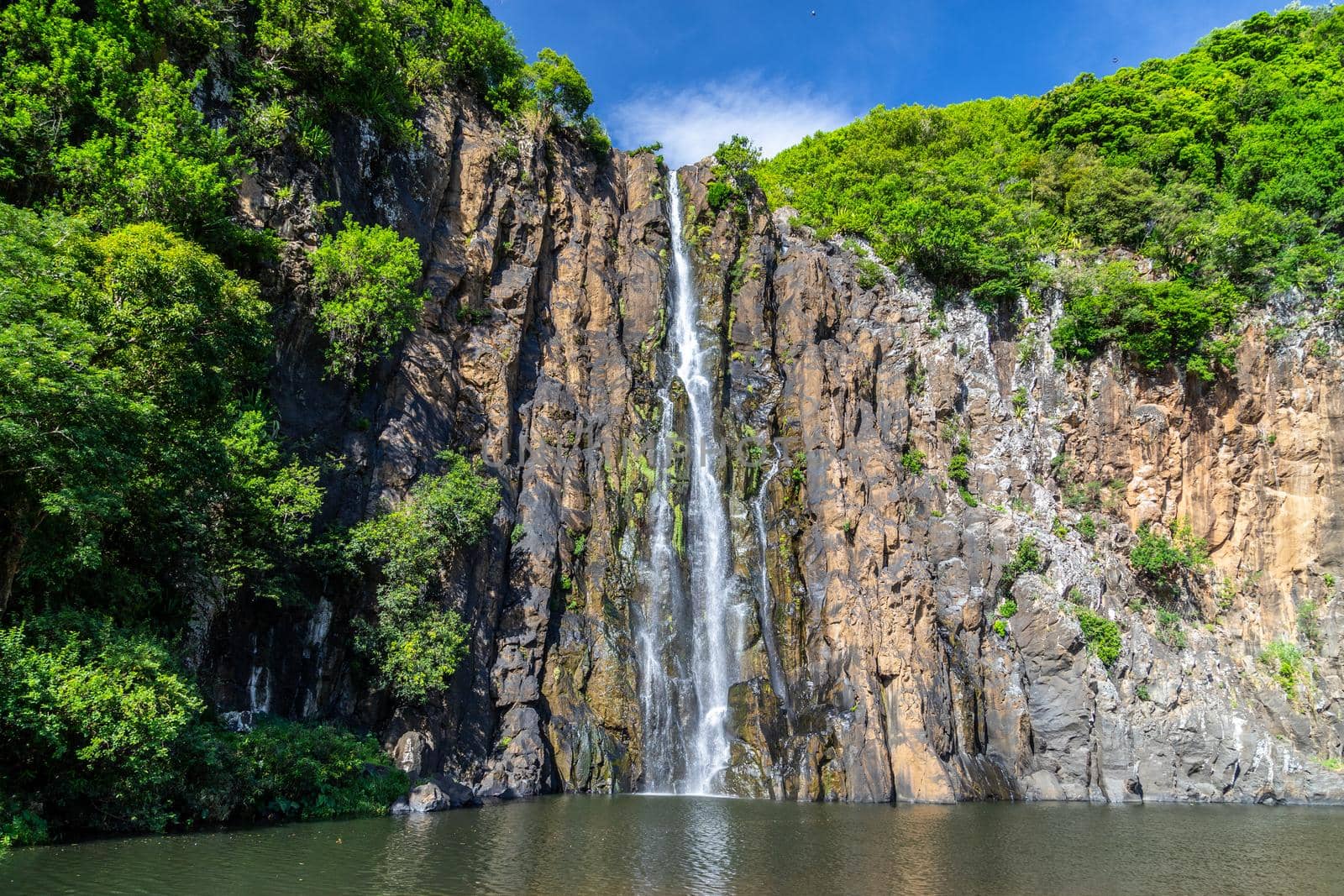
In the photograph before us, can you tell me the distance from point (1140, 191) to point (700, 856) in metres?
44.2

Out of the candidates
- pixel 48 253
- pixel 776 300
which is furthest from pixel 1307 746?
pixel 48 253

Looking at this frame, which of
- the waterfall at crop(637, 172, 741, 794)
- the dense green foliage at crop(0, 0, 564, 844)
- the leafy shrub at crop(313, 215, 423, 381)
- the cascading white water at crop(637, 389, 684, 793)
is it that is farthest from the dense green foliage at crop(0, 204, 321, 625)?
the waterfall at crop(637, 172, 741, 794)

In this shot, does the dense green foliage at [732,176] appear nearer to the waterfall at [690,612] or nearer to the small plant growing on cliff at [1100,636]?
the waterfall at [690,612]

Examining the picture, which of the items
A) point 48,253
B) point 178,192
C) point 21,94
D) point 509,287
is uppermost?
point 509,287

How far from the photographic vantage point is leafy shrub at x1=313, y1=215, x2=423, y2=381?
28.2 metres

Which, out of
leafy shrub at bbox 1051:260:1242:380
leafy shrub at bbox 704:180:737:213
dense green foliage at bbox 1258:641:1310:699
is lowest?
dense green foliage at bbox 1258:641:1310:699

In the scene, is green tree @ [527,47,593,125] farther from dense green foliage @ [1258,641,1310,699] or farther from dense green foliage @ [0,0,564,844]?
dense green foliage @ [1258,641,1310,699]

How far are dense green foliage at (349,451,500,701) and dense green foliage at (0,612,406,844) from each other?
237 inches

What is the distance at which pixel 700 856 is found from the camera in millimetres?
17438

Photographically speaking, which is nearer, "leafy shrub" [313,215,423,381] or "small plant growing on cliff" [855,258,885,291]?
"leafy shrub" [313,215,423,381]

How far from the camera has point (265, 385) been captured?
2664 cm

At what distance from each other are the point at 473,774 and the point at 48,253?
1928cm

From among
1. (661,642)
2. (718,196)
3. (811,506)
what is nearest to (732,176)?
(718,196)

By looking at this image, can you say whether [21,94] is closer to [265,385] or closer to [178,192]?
[178,192]
